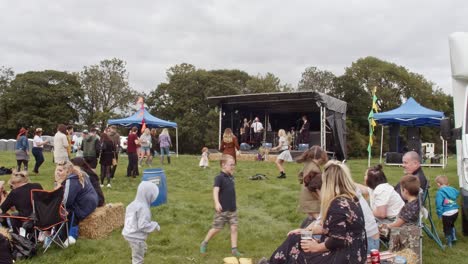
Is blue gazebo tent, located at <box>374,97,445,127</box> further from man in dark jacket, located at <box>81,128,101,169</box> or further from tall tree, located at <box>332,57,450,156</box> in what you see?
tall tree, located at <box>332,57,450,156</box>

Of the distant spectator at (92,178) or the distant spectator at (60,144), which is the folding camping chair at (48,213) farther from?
the distant spectator at (60,144)

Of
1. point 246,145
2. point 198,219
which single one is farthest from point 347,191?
point 246,145

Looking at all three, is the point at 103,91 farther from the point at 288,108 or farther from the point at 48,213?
the point at 48,213

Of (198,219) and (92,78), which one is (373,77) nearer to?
(92,78)

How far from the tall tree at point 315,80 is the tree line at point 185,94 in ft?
0.59

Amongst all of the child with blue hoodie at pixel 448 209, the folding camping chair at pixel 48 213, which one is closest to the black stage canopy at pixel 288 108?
the child with blue hoodie at pixel 448 209

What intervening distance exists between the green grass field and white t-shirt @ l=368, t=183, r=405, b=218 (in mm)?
739

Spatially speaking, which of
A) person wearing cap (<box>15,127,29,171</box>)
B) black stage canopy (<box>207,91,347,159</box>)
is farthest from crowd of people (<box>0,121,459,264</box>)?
black stage canopy (<box>207,91,347,159</box>)

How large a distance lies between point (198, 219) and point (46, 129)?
4247 centimetres

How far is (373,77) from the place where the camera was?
1778 inches

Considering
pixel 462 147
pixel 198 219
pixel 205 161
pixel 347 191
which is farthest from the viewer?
pixel 205 161

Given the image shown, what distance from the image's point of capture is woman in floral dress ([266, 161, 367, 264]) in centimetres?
336

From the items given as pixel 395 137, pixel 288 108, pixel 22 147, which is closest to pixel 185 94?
pixel 288 108

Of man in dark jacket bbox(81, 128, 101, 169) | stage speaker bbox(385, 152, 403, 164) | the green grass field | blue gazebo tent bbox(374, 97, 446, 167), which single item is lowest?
the green grass field
